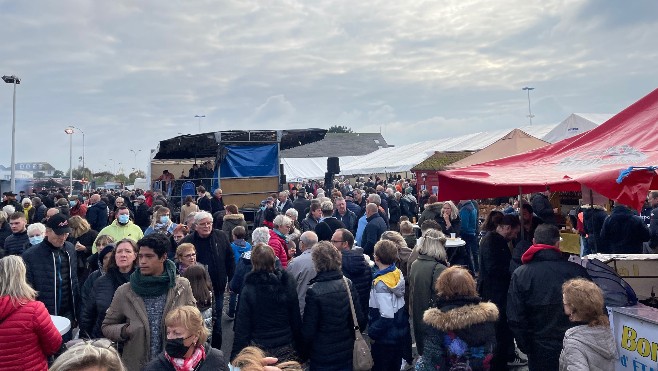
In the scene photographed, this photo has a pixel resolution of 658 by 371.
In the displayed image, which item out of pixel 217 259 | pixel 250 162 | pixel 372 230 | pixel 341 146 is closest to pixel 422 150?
pixel 250 162

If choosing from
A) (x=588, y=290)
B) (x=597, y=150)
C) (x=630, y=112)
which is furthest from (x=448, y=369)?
(x=630, y=112)

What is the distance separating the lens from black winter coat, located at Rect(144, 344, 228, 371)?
2.61 m

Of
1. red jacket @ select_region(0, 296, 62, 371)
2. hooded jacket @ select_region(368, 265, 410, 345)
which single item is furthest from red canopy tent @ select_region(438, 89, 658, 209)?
red jacket @ select_region(0, 296, 62, 371)

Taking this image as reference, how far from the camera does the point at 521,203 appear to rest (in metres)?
5.56

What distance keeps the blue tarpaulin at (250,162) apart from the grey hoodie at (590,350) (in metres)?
12.1

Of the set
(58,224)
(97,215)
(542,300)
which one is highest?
(58,224)

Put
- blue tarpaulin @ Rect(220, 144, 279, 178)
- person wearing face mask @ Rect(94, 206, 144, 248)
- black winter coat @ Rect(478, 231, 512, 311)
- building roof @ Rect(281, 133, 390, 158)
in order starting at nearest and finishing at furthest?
1. black winter coat @ Rect(478, 231, 512, 311)
2. person wearing face mask @ Rect(94, 206, 144, 248)
3. blue tarpaulin @ Rect(220, 144, 279, 178)
4. building roof @ Rect(281, 133, 390, 158)

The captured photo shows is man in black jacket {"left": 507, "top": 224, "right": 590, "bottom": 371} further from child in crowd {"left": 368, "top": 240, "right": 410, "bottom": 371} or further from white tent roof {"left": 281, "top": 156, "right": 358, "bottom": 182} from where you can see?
white tent roof {"left": 281, "top": 156, "right": 358, "bottom": 182}

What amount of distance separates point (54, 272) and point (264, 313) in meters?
2.30

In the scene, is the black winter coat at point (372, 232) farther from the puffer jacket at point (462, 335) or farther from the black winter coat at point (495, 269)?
the puffer jacket at point (462, 335)

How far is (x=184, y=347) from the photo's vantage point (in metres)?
2.63

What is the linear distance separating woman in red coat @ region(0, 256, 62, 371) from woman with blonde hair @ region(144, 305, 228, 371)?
106 centimetres

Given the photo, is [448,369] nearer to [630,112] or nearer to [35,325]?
[35,325]

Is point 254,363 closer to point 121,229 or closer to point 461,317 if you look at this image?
point 461,317
